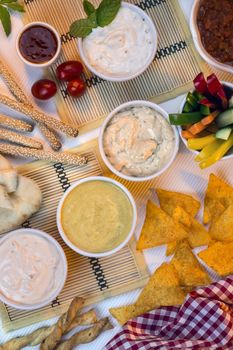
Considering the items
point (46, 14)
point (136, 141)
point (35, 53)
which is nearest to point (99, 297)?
point (136, 141)

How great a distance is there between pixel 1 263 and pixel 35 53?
2.44 feet

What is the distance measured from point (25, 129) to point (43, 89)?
160 millimetres

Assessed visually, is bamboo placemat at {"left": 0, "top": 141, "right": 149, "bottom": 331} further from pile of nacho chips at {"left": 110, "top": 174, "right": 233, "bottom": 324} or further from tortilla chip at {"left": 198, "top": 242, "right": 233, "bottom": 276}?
tortilla chip at {"left": 198, "top": 242, "right": 233, "bottom": 276}

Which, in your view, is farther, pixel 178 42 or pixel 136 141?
pixel 178 42

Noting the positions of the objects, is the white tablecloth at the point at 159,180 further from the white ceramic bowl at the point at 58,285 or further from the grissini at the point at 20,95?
the white ceramic bowl at the point at 58,285

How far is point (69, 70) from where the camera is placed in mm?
2062

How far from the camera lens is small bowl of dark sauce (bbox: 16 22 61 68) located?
2.02 metres

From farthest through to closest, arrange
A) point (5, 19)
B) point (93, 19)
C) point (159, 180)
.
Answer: point (159, 180) → point (5, 19) → point (93, 19)

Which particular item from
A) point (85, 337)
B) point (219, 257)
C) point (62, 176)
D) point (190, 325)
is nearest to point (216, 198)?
point (219, 257)

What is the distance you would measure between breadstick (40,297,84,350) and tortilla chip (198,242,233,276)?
49 cm

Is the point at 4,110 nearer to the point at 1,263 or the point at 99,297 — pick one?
the point at 1,263

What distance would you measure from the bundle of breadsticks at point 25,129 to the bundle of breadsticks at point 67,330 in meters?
0.53

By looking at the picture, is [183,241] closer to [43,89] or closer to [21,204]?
[21,204]

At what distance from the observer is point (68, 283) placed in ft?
7.06
